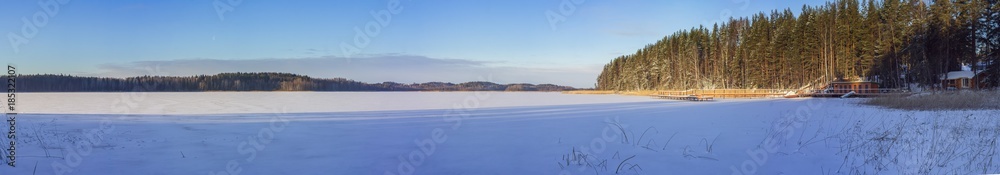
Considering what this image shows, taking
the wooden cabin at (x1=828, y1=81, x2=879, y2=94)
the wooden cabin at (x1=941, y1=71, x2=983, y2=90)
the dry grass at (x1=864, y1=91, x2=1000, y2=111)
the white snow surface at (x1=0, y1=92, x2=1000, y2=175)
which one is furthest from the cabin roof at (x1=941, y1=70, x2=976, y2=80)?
the white snow surface at (x1=0, y1=92, x2=1000, y2=175)

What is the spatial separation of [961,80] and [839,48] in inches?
476

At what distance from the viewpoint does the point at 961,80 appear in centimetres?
3619

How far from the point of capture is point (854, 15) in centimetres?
4616

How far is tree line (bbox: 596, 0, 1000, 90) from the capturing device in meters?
36.0

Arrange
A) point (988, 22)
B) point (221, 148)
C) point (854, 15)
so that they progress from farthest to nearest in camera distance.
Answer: point (854, 15), point (988, 22), point (221, 148)

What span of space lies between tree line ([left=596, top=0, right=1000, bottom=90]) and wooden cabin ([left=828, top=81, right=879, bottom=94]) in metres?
5.06

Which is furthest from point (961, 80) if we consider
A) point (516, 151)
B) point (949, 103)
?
point (516, 151)

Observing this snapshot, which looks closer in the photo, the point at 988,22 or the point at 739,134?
the point at 739,134

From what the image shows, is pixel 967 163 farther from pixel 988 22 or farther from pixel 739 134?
pixel 988 22

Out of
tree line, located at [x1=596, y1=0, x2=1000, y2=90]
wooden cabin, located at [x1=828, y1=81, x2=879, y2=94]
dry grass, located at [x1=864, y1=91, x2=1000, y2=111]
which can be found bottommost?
dry grass, located at [x1=864, y1=91, x2=1000, y2=111]

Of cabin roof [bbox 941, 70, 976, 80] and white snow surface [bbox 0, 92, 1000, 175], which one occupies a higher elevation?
cabin roof [bbox 941, 70, 976, 80]

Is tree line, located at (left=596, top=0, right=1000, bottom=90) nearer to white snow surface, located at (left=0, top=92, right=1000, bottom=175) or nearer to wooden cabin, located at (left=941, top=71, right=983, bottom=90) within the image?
wooden cabin, located at (left=941, top=71, right=983, bottom=90)

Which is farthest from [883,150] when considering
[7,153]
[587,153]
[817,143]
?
[7,153]

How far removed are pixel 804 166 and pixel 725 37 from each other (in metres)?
63.0
